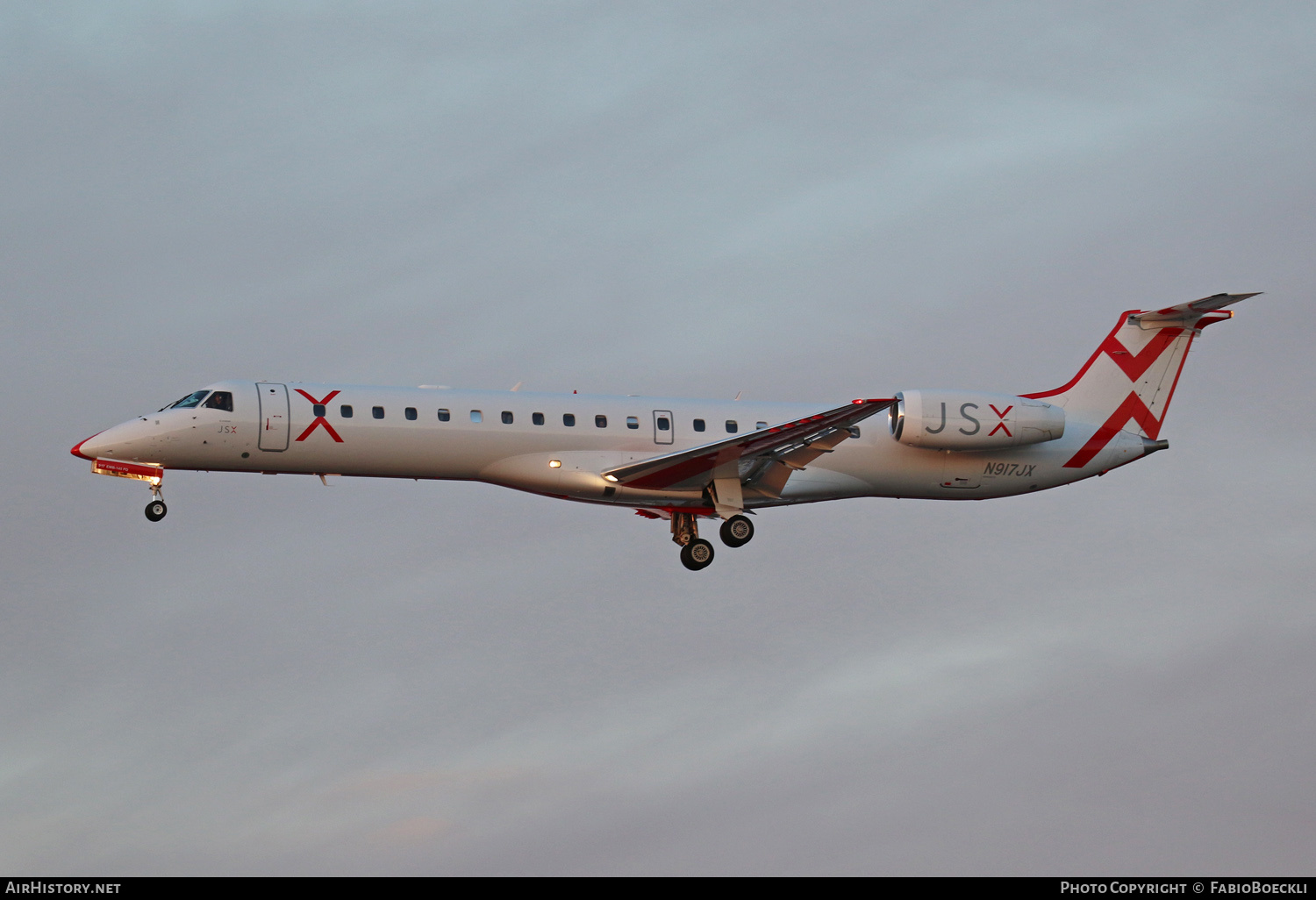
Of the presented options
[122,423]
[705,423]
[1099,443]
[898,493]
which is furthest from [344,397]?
[1099,443]

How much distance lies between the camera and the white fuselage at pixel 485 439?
33.2 meters

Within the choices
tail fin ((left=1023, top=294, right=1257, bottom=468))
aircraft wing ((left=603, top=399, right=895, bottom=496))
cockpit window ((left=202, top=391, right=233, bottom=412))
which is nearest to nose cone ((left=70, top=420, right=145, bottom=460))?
cockpit window ((left=202, top=391, right=233, bottom=412))

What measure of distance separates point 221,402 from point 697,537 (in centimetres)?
1076

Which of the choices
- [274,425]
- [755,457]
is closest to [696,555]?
[755,457]

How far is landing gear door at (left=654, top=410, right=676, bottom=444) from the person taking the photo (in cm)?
3546

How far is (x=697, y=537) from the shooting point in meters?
37.0

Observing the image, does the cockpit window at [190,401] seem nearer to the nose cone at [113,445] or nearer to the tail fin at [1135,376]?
the nose cone at [113,445]

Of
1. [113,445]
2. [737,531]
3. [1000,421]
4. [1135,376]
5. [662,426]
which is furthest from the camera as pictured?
[1135,376]

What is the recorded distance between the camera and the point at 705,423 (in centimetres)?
3603

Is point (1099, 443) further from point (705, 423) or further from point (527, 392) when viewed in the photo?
point (527, 392)

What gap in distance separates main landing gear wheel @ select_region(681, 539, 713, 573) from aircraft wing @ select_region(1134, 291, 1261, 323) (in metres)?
12.1

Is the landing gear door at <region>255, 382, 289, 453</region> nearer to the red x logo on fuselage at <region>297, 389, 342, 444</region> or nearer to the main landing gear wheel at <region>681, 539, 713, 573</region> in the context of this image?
the red x logo on fuselage at <region>297, 389, 342, 444</region>

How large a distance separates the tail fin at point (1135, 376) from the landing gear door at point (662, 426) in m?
9.62

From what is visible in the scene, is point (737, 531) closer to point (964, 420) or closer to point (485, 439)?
point (964, 420)
